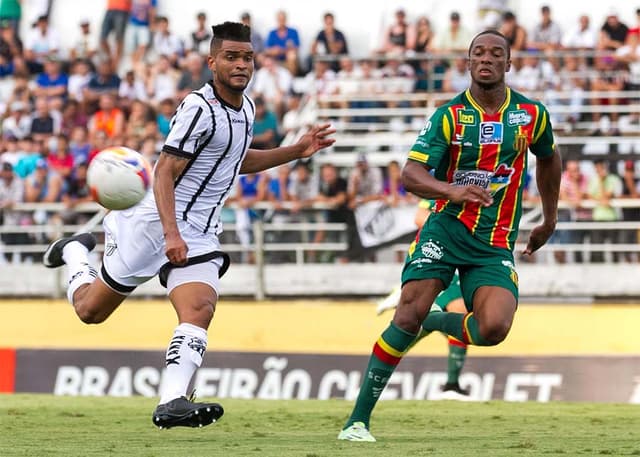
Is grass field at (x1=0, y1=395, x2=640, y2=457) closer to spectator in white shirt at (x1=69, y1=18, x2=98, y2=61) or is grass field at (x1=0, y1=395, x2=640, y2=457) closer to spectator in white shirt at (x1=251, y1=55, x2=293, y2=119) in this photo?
spectator in white shirt at (x1=251, y1=55, x2=293, y2=119)

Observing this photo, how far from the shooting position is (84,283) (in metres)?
9.01

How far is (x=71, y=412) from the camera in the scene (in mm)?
10242

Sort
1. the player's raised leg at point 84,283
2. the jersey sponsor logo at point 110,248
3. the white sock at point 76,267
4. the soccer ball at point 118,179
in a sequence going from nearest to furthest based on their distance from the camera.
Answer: the jersey sponsor logo at point 110,248
the player's raised leg at point 84,283
the soccer ball at point 118,179
the white sock at point 76,267

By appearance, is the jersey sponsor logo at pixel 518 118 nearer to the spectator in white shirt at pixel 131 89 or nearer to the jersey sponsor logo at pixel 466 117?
the jersey sponsor logo at pixel 466 117

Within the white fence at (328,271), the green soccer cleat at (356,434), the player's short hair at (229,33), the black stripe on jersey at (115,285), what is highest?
the player's short hair at (229,33)

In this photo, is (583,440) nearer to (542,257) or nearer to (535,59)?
(542,257)

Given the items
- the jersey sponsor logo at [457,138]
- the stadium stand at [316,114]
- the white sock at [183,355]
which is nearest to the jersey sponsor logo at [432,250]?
the jersey sponsor logo at [457,138]

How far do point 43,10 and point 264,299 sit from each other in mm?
10041

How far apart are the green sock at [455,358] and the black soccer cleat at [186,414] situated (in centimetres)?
492

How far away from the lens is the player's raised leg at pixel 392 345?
8023 mm

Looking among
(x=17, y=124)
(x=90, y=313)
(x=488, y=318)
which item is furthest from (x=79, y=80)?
(x=488, y=318)

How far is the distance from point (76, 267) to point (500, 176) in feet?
10.0

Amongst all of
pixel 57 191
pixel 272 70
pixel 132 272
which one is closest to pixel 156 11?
pixel 272 70

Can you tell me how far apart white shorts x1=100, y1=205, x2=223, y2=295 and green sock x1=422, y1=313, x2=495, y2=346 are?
4.82 ft
